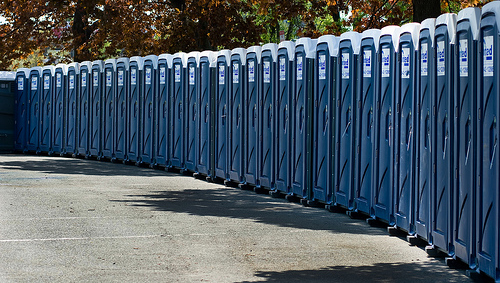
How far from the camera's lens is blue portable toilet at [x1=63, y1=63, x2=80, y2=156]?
67.5ft

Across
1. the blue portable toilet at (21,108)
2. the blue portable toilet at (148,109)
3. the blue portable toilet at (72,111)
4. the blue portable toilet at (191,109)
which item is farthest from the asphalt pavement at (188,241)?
the blue portable toilet at (21,108)

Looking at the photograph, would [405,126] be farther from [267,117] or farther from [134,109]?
[134,109]

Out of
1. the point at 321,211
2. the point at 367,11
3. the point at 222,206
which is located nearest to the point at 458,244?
the point at 321,211

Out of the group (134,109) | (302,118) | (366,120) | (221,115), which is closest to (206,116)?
(221,115)

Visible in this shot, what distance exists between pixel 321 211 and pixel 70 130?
438 inches

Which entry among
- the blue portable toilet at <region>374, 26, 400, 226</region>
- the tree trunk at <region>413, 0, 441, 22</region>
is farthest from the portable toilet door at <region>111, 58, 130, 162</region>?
the blue portable toilet at <region>374, 26, 400, 226</region>

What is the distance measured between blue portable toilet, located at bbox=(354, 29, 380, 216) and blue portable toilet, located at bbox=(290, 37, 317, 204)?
4.43ft

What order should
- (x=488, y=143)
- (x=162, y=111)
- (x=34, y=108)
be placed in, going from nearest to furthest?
(x=488, y=143)
(x=162, y=111)
(x=34, y=108)

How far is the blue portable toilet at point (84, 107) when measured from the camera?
66.1 ft

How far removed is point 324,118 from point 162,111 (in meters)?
6.66

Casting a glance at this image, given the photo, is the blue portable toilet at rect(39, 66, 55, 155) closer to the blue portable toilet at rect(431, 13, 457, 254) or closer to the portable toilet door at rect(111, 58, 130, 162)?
the portable toilet door at rect(111, 58, 130, 162)

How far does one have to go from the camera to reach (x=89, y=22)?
3094 centimetres

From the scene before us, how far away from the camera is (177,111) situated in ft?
54.4

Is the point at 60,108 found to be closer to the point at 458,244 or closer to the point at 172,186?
the point at 172,186
